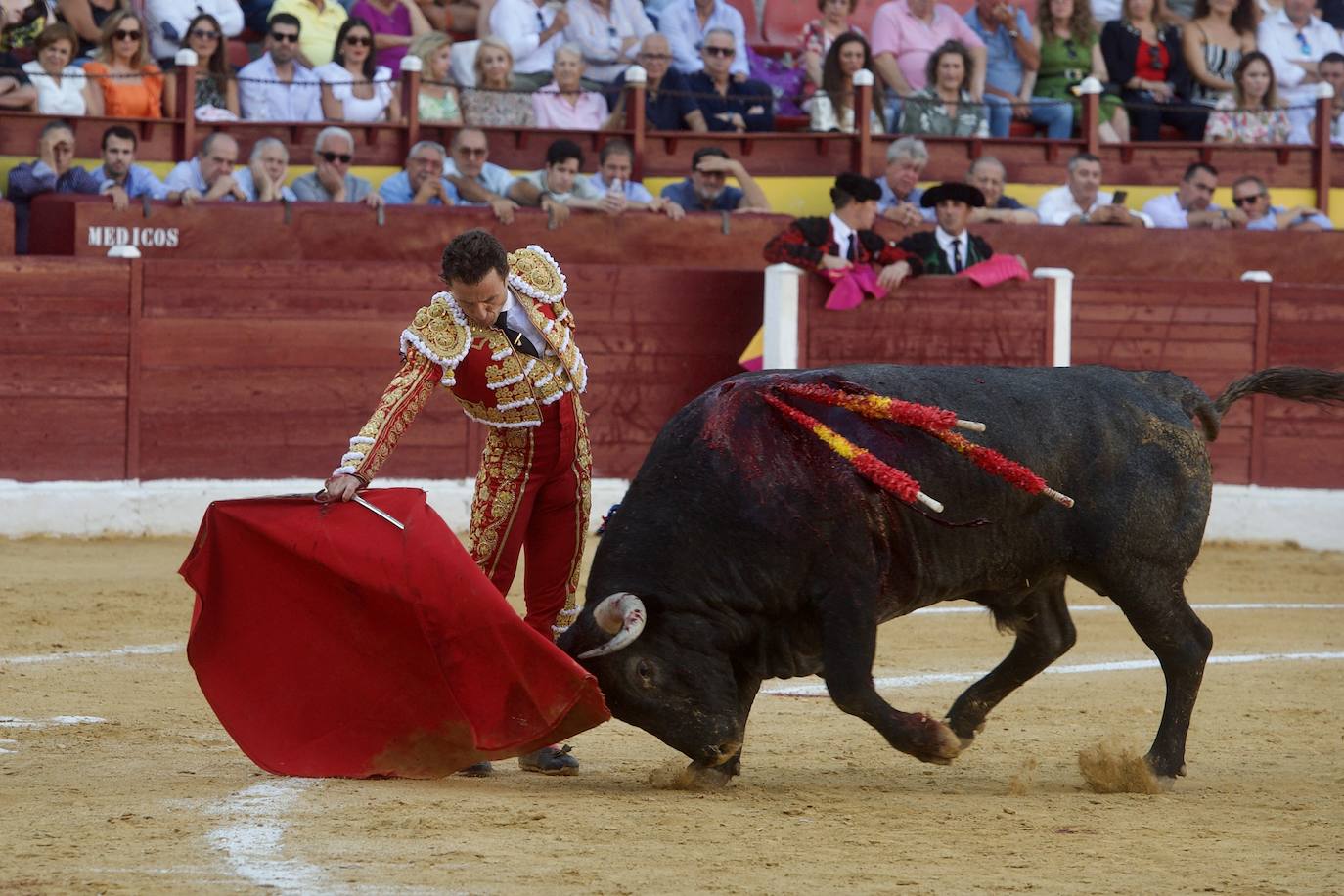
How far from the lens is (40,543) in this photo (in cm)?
829

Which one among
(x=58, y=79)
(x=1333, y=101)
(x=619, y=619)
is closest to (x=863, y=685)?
(x=619, y=619)

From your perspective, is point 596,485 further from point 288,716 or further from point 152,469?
point 288,716

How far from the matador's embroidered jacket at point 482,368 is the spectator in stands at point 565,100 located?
5.39 m

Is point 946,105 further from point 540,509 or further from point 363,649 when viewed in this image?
point 363,649

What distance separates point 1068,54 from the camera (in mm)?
10750

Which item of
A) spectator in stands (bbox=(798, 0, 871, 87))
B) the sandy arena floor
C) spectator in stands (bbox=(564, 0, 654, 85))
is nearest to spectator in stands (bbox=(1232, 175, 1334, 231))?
spectator in stands (bbox=(798, 0, 871, 87))

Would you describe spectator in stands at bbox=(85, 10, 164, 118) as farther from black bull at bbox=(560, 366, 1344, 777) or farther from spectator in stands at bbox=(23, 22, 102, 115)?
black bull at bbox=(560, 366, 1344, 777)

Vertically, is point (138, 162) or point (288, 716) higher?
point (138, 162)

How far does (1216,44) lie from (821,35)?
2.36 meters

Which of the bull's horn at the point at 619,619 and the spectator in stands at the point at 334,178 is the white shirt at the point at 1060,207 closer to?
the spectator in stands at the point at 334,178

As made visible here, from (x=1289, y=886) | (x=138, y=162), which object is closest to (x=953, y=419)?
(x=1289, y=886)

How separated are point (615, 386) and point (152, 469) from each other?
2.11 m

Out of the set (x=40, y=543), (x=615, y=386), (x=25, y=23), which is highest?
(x=25, y=23)

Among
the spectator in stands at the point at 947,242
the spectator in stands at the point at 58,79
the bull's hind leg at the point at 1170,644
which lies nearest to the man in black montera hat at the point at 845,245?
the spectator in stands at the point at 947,242
